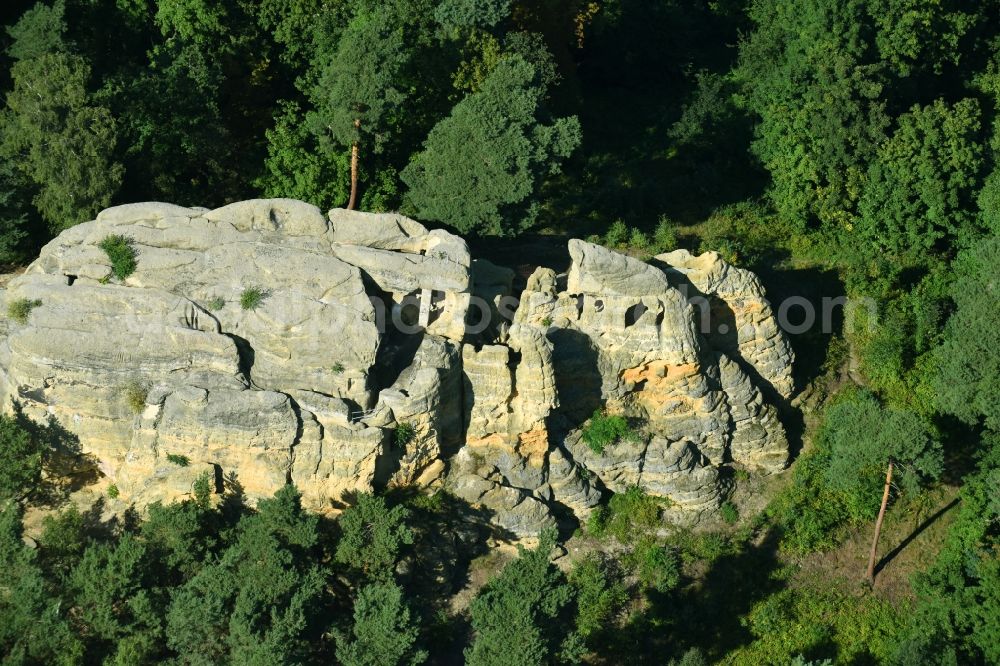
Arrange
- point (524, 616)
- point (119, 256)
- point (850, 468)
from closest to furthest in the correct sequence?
point (524, 616)
point (119, 256)
point (850, 468)

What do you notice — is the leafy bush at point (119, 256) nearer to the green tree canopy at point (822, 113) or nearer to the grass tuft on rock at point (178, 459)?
the grass tuft on rock at point (178, 459)

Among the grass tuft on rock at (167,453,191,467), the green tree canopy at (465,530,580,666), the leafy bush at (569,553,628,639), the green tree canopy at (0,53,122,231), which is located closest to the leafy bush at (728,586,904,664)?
the leafy bush at (569,553,628,639)

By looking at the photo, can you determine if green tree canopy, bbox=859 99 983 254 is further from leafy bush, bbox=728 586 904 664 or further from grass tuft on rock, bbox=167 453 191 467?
grass tuft on rock, bbox=167 453 191 467

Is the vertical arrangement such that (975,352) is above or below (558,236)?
below

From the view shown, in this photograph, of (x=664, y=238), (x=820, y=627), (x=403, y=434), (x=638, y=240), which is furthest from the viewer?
(x=664, y=238)

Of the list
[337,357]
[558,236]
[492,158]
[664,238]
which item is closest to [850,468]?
[664,238]

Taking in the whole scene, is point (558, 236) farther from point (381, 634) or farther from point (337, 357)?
point (381, 634)
